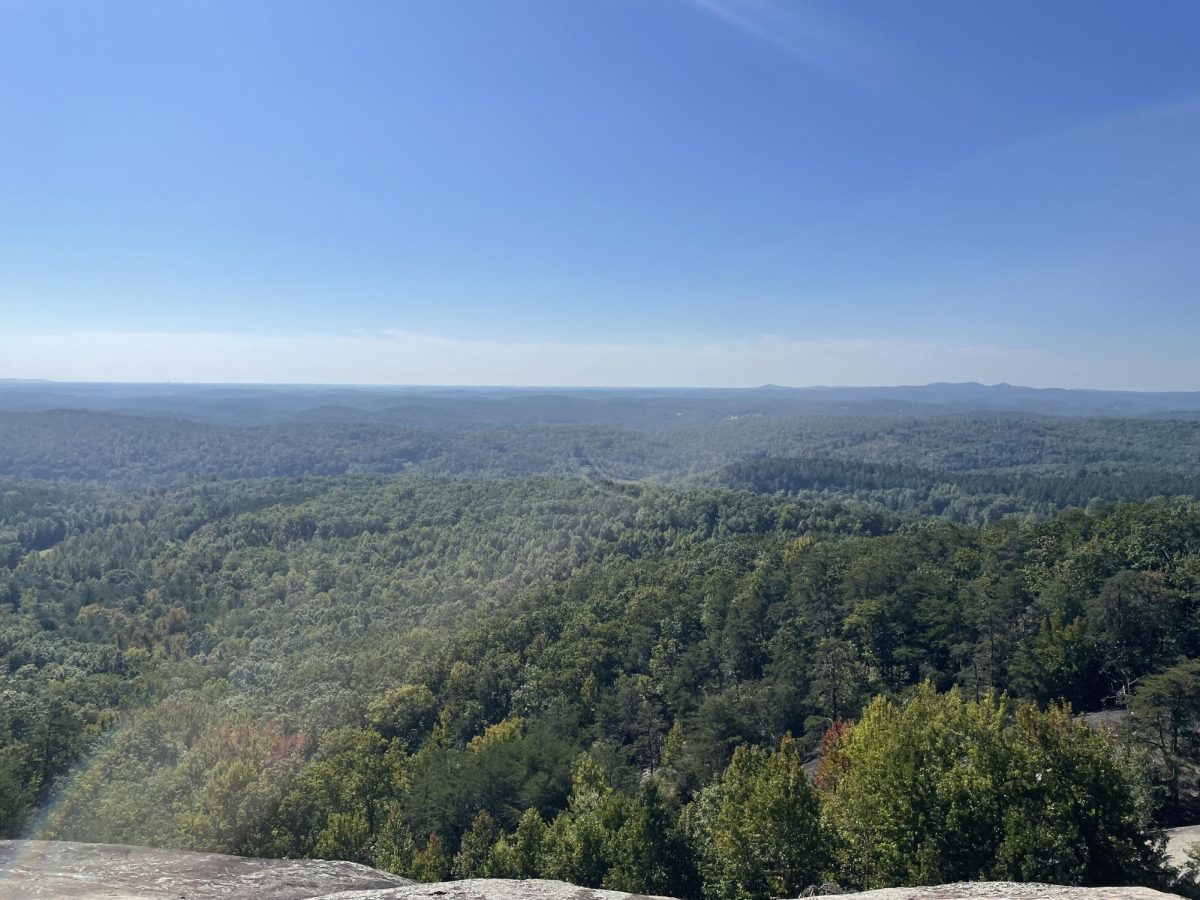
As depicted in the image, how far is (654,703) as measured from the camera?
6128 centimetres

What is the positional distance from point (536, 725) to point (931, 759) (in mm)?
41801

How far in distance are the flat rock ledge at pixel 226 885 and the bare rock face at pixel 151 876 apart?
0.07 feet

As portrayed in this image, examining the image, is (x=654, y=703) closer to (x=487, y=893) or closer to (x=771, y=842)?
(x=771, y=842)

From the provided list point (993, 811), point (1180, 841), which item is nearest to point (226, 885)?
point (993, 811)

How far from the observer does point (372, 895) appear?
15.0 metres

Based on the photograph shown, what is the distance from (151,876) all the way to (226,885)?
1.68 m

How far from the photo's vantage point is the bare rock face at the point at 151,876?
566 inches

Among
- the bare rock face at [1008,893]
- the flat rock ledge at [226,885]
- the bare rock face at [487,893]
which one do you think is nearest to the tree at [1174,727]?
the bare rock face at [1008,893]

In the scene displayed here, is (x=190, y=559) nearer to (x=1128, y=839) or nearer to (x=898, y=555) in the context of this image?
(x=898, y=555)

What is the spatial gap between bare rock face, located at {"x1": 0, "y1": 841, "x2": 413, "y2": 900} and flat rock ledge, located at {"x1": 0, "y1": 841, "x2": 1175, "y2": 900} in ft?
0.07

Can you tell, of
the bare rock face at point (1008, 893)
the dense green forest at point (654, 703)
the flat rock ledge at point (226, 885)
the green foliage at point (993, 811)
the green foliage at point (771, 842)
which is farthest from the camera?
the green foliage at point (771, 842)

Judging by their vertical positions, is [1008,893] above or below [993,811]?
above

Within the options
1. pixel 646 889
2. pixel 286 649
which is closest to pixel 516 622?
pixel 286 649

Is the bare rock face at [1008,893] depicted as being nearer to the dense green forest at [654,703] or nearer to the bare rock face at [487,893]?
the dense green forest at [654,703]
